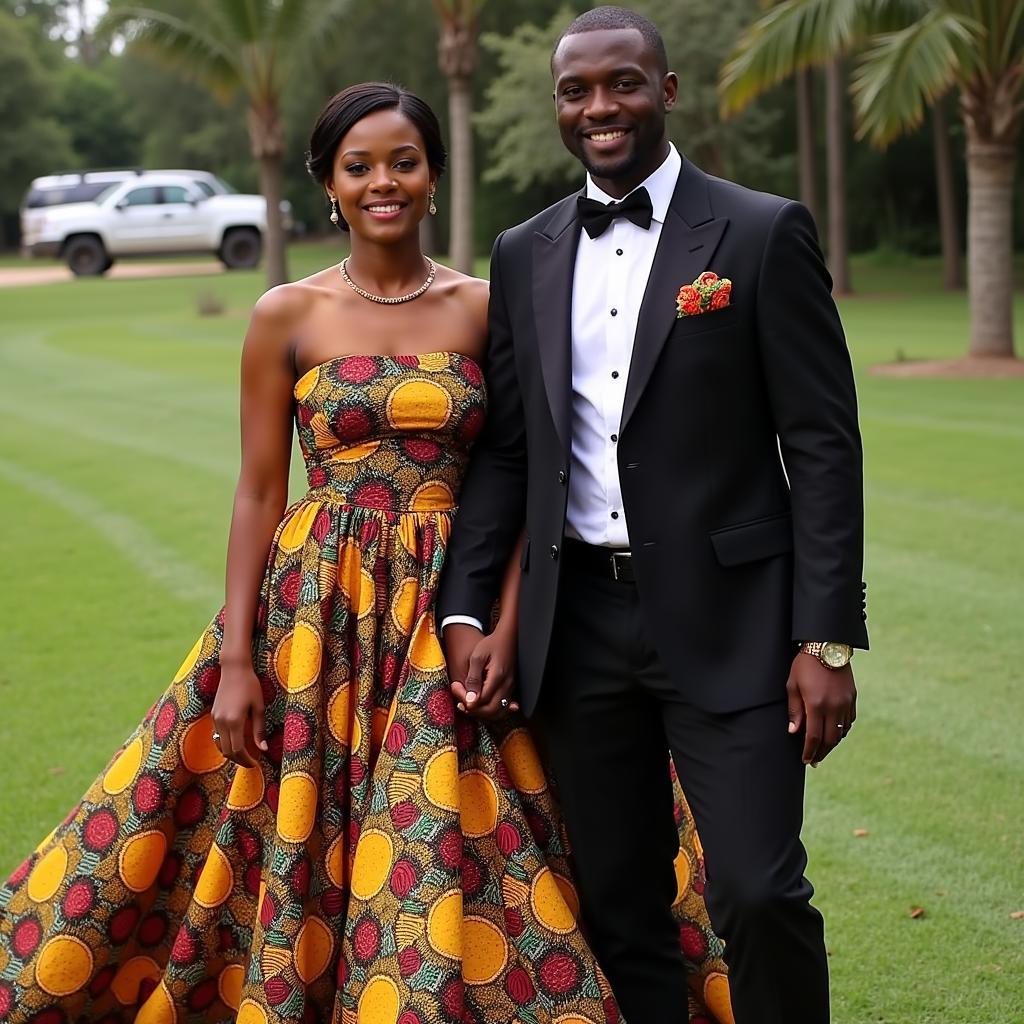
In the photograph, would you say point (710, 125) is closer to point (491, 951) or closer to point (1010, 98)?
point (1010, 98)

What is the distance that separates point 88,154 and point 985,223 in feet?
201

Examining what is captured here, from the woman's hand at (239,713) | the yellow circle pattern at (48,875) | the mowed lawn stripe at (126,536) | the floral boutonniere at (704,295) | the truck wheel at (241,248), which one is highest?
the floral boutonniere at (704,295)

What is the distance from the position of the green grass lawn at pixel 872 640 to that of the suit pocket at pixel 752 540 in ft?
4.98

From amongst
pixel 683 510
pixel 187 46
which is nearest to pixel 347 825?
pixel 683 510

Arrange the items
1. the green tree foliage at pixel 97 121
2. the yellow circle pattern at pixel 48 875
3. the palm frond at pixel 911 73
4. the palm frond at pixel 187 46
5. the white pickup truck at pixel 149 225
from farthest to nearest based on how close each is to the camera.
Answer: the green tree foliage at pixel 97 121 < the white pickup truck at pixel 149 225 < the palm frond at pixel 187 46 < the palm frond at pixel 911 73 < the yellow circle pattern at pixel 48 875

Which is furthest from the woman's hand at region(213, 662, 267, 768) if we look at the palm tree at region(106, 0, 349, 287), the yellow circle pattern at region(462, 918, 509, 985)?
the palm tree at region(106, 0, 349, 287)

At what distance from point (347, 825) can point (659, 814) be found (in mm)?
755

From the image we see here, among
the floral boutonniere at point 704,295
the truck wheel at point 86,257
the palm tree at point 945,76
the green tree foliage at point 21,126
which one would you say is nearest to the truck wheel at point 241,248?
the truck wheel at point 86,257

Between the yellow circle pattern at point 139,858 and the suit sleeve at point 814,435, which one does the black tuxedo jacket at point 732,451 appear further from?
the yellow circle pattern at point 139,858

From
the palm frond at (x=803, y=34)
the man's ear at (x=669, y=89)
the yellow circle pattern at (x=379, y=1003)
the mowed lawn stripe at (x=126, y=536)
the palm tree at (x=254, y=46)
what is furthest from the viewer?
the palm tree at (x=254, y=46)

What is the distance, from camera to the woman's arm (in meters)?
3.57

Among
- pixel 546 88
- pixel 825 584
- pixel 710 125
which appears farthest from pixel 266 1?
pixel 825 584

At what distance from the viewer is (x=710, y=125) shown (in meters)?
34.9

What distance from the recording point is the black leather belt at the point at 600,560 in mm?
3193
